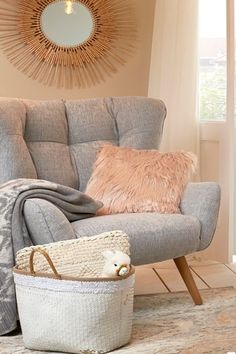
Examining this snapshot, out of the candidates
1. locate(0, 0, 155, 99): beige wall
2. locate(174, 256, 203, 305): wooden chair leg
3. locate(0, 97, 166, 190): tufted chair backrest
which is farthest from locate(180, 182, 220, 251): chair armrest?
locate(0, 0, 155, 99): beige wall

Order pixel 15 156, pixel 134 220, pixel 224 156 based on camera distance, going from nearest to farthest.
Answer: pixel 134 220
pixel 15 156
pixel 224 156

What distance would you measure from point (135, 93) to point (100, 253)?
72.8 inches

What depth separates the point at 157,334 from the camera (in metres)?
2.32

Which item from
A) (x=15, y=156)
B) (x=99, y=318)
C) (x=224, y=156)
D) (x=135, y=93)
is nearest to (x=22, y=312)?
(x=99, y=318)

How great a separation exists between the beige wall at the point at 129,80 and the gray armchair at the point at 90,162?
2.19 feet

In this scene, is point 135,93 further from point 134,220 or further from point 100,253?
point 100,253

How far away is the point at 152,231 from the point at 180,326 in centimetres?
42

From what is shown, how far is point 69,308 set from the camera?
6.69ft

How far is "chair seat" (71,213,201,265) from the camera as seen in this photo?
2393mm

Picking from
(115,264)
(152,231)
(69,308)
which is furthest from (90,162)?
(69,308)

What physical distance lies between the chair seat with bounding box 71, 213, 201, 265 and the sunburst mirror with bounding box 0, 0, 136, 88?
57.3 inches

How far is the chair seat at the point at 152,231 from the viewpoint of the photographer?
7.85 feet

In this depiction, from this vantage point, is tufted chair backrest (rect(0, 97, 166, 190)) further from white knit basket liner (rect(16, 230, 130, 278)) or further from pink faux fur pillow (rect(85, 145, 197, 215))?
white knit basket liner (rect(16, 230, 130, 278))

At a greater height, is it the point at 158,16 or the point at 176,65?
the point at 158,16
